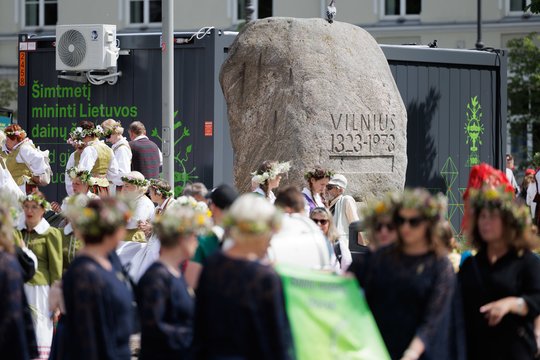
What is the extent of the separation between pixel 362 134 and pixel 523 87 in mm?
17786

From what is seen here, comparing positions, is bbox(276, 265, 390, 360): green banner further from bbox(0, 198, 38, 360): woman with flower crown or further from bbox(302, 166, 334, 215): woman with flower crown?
bbox(302, 166, 334, 215): woman with flower crown

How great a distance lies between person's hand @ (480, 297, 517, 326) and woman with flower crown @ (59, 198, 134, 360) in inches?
76.0

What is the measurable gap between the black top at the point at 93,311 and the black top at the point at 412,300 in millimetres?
1306

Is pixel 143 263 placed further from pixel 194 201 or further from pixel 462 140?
pixel 462 140

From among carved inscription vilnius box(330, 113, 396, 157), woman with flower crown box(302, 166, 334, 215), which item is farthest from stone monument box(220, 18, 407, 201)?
woman with flower crown box(302, 166, 334, 215)

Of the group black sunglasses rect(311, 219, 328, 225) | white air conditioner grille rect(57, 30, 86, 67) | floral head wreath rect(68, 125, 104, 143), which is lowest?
black sunglasses rect(311, 219, 328, 225)

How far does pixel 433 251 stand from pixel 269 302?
1.13m

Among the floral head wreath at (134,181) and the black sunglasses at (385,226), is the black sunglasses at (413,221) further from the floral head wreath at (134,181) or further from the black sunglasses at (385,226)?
the floral head wreath at (134,181)

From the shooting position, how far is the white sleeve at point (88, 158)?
46.0 ft

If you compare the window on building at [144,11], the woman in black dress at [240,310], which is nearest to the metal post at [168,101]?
the woman in black dress at [240,310]

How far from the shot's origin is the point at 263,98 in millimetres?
13758

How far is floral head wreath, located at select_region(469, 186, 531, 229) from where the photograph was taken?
23.0 ft

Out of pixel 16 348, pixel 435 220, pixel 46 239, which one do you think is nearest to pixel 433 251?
pixel 435 220

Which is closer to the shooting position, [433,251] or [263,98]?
[433,251]
